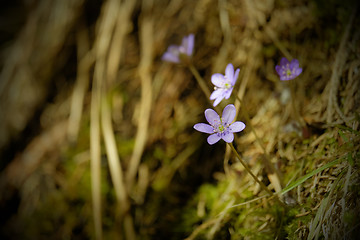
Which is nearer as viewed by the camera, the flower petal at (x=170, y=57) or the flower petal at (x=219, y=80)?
the flower petal at (x=219, y=80)

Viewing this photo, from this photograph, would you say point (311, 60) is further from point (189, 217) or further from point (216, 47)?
point (189, 217)

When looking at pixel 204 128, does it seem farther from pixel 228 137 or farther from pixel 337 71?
pixel 337 71

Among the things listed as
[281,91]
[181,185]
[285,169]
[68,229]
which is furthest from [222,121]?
[68,229]

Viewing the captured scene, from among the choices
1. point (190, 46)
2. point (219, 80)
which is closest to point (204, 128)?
point (219, 80)

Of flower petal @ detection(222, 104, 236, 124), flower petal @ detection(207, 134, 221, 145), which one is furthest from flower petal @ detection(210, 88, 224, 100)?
flower petal @ detection(207, 134, 221, 145)

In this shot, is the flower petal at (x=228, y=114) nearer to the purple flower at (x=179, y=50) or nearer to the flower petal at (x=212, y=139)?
the flower petal at (x=212, y=139)

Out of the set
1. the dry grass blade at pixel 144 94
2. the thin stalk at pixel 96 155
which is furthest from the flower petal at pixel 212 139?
the thin stalk at pixel 96 155
